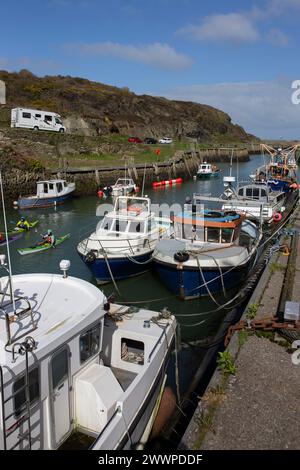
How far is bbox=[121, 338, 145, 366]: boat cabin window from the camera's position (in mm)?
9227

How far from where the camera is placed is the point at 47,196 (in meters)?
35.4

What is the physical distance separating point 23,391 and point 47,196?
31.1m

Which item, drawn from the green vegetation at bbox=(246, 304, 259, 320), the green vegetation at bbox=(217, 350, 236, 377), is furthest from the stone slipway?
the green vegetation at bbox=(246, 304, 259, 320)

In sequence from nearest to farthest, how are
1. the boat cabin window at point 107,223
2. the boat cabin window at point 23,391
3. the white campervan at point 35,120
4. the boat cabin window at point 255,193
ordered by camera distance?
1. the boat cabin window at point 23,391
2. the boat cabin window at point 107,223
3. the boat cabin window at point 255,193
4. the white campervan at point 35,120

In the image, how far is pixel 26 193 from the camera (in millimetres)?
38938

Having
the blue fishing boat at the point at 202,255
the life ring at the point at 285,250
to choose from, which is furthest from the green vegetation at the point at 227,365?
the life ring at the point at 285,250

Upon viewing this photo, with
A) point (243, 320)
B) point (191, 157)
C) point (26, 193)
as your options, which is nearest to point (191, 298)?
point (243, 320)

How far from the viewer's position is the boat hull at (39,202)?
112 ft

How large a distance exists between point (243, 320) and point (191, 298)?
16.6ft

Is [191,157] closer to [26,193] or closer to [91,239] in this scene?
[26,193]

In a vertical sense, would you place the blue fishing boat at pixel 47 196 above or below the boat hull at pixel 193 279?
above

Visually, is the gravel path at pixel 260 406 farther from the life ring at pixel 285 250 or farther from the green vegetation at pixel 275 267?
the life ring at pixel 285 250

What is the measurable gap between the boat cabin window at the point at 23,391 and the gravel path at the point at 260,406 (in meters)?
2.89
